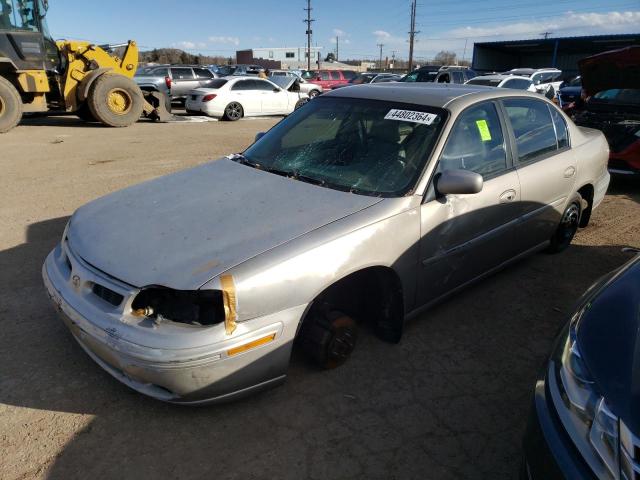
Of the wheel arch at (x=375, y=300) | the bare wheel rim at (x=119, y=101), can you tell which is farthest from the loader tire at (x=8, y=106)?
the wheel arch at (x=375, y=300)

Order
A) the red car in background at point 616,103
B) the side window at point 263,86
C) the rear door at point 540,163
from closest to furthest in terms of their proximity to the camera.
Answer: the rear door at point 540,163
the red car in background at point 616,103
the side window at point 263,86

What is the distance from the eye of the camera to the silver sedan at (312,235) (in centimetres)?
221

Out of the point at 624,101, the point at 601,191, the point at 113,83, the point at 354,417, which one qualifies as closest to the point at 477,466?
the point at 354,417

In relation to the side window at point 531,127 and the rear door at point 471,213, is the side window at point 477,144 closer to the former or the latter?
the rear door at point 471,213

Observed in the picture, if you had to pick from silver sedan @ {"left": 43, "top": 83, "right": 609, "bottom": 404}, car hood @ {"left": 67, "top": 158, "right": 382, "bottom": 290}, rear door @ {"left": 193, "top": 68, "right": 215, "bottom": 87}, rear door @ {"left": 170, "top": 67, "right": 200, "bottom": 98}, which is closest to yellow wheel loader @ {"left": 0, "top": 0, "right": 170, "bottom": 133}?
rear door @ {"left": 170, "top": 67, "right": 200, "bottom": 98}

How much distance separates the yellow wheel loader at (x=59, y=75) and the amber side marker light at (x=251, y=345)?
11921 mm

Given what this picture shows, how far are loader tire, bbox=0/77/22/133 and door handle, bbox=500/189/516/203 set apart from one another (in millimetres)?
11966

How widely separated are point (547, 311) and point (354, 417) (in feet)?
6.56

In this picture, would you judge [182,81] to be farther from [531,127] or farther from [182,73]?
[531,127]

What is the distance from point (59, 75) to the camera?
40.7 feet

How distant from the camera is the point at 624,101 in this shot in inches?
312

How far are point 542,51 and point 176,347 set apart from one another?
38.6 meters

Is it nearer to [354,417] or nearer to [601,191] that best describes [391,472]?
[354,417]

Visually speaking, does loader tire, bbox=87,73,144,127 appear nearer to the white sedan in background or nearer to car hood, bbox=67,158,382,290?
the white sedan in background
